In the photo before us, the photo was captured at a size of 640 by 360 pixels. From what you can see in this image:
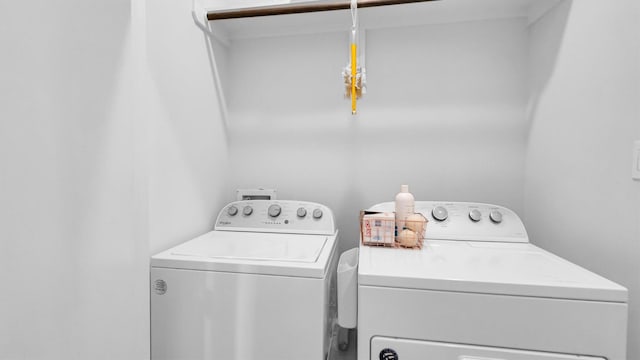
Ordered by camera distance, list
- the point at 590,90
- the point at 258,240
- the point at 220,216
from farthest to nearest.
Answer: the point at 220,216 < the point at 258,240 < the point at 590,90

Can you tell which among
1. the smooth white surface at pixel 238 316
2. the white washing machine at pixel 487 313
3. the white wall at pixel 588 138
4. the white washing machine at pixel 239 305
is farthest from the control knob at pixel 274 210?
the white wall at pixel 588 138

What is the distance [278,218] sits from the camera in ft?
4.83

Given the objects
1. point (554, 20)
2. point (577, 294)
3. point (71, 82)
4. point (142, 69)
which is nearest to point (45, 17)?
point (71, 82)

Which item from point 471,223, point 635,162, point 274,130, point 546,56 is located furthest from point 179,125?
point 546,56

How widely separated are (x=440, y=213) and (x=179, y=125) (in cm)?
128

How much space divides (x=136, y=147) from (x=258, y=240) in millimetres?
619

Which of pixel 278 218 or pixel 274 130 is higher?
pixel 274 130

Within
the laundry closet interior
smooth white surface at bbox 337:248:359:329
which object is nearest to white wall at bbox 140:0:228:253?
the laundry closet interior

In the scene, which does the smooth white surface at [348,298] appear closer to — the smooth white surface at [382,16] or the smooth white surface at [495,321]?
the smooth white surface at [495,321]

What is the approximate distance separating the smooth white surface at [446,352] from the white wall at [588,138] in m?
0.40

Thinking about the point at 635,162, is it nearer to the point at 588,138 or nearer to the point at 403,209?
the point at 588,138

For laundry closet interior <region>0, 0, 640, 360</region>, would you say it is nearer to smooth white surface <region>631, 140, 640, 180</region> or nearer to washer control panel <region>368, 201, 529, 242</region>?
smooth white surface <region>631, 140, 640, 180</region>

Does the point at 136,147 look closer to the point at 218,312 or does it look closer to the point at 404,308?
the point at 218,312

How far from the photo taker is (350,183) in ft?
5.55
